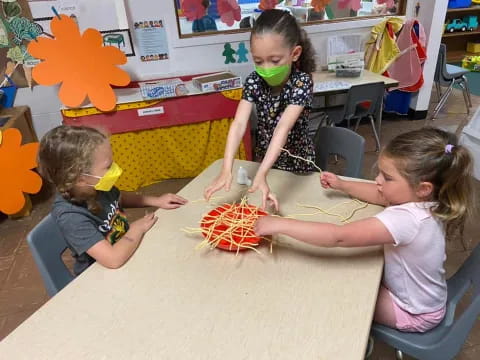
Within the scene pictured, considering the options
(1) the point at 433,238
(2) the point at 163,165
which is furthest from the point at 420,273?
(2) the point at 163,165

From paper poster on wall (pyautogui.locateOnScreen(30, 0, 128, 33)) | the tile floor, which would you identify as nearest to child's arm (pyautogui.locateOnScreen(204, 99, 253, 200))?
the tile floor

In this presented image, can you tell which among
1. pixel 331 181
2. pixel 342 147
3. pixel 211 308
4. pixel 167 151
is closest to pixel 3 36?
pixel 167 151

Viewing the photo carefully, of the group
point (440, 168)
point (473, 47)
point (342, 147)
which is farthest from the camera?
point (473, 47)

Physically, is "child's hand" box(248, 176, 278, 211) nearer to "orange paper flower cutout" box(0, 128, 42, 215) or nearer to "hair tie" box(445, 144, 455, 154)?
"hair tie" box(445, 144, 455, 154)

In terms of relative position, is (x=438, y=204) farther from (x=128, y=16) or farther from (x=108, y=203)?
(x=128, y=16)

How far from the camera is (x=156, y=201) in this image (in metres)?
1.42

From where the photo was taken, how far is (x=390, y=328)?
1.19 m

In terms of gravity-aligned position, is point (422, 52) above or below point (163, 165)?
above

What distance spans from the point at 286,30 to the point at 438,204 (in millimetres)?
852

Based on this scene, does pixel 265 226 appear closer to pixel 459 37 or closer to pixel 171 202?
pixel 171 202

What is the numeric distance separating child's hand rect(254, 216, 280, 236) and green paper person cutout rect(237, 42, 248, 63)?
9.02 feet

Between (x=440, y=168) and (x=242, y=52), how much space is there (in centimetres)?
277

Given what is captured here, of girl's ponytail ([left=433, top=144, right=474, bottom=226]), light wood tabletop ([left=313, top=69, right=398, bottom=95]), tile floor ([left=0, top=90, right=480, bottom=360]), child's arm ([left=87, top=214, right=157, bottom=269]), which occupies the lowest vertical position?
tile floor ([left=0, top=90, right=480, bottom=360])

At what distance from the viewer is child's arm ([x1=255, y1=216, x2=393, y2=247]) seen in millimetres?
1008
